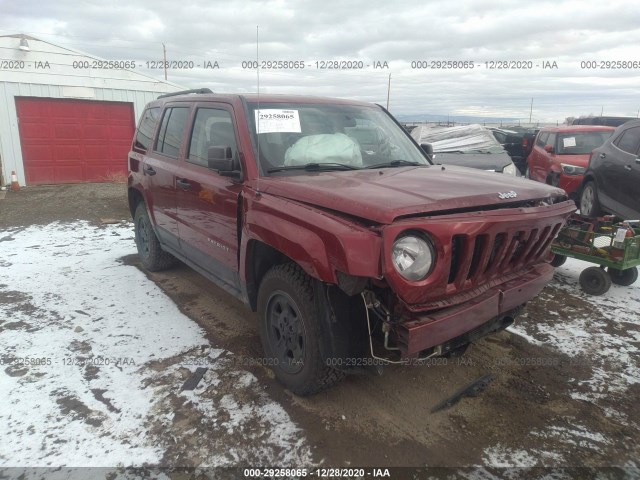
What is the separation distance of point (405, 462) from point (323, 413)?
61 centimetres

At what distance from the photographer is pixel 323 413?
2.84 m

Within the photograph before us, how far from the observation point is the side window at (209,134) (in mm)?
3469

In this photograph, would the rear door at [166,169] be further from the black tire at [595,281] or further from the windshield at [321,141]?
the black tire at [595,281]

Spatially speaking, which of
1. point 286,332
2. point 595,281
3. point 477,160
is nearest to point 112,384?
point 286,332

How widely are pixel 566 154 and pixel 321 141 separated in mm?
8193

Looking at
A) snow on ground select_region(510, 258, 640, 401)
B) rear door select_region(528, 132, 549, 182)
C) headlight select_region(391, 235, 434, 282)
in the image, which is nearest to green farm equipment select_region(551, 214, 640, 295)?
snow on ground select_region(510, 258, 640, 401)

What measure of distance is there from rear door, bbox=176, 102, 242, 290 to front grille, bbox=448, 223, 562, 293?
162 centimetres

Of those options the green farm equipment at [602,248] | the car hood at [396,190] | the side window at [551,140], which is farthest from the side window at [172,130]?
the side window at [551,140]

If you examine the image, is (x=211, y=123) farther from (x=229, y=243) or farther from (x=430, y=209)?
(x=430, y=209)

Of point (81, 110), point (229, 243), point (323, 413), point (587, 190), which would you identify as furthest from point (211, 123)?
point (81, 110)

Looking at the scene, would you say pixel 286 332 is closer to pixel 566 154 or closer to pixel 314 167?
pixel 314 167

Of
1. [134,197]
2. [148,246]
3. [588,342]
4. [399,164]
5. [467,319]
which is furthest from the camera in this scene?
[134,197]

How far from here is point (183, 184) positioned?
13.1 ft

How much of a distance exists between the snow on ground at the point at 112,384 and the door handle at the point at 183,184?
4.04 feet
